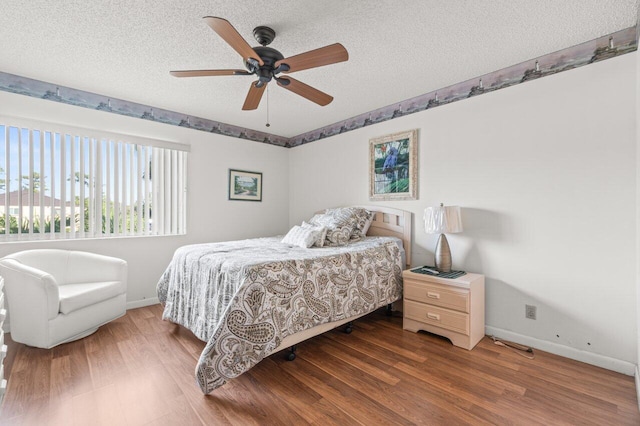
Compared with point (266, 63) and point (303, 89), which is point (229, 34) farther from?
point (303, 89)

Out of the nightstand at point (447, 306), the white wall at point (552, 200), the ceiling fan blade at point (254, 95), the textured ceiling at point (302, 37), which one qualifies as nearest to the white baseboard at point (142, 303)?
the textured ceiling at point (302, 37)

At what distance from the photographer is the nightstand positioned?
245cm

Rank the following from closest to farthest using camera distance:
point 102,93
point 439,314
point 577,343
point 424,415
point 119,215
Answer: point 424,415
point 577,343
point 439,314
point 102,93
point 119,215

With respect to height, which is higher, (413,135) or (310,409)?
(413,135)

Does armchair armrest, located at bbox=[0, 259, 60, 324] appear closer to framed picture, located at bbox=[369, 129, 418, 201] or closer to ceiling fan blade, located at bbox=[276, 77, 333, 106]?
ceiling fan blade, located at bbox=[276, 77, 333, 106]

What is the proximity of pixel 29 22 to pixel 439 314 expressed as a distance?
3813 mm

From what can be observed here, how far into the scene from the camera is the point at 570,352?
2285mm

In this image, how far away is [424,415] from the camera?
163cm

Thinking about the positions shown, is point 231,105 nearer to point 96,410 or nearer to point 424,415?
point 96,410

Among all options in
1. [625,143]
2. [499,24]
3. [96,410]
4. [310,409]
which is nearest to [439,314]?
[310,409]

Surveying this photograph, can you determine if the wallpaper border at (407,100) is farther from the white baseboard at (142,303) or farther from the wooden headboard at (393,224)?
the white baseboard at (142,303)

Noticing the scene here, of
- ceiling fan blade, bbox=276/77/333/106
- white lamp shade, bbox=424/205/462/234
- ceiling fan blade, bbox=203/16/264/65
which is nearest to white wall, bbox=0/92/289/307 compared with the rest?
ceiling fan blade, bbox=276/77/333/106

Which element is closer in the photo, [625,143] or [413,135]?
[625,143]

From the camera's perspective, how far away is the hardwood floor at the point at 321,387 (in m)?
1.62
